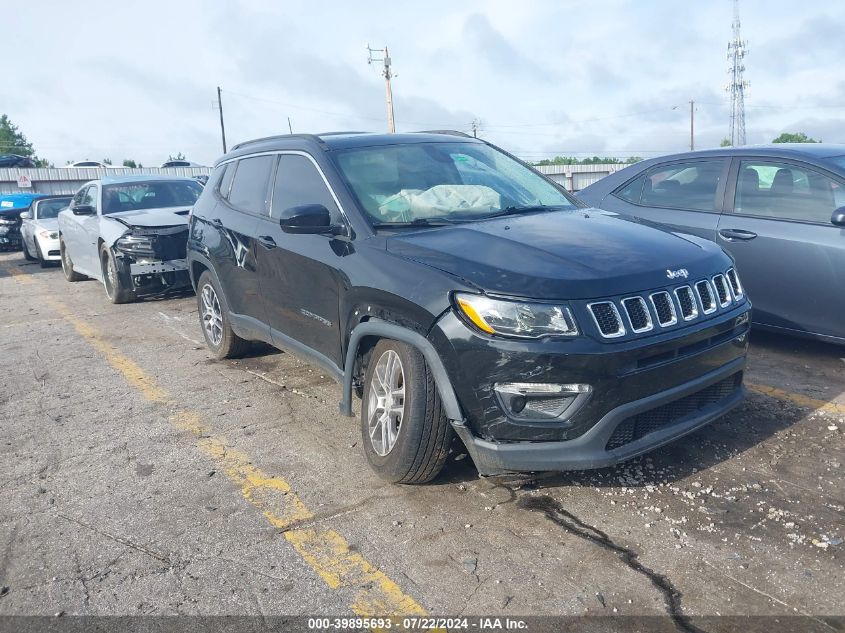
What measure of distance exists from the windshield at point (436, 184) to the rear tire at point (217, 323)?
1.96 m

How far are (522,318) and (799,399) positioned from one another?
100 inches

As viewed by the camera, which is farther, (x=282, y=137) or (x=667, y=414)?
(x=282, y=137)

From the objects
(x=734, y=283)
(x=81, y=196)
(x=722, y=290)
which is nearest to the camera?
(x=722, y=290)

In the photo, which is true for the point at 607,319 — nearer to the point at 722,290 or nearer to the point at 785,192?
the point at 722,290

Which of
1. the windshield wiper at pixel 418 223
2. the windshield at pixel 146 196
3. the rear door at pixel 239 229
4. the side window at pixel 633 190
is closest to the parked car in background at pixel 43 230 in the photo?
the windshield at pixel 146 196

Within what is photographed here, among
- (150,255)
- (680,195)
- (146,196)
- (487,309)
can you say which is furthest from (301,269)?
(146,196)

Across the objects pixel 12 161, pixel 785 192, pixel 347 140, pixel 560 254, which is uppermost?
pixel 12 161

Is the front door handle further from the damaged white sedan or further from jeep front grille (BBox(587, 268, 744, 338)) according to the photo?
the damaged white sedan

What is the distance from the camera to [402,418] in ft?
11.5

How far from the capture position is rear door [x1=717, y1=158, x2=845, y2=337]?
5.19 m

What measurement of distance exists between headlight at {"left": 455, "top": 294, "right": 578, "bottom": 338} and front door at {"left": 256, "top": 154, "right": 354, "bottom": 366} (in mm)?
1068

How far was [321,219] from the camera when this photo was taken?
3965 mm

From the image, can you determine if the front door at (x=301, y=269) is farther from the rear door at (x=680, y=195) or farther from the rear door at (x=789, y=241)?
the rear door at (x=789, y=241)

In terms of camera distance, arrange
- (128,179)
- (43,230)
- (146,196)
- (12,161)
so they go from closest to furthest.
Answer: (146,196)
(128,179)
(43,230)
(12,161)
